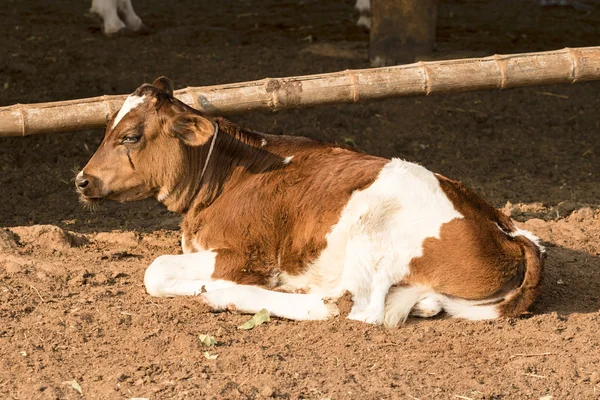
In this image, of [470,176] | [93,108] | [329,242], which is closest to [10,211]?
[93,108]

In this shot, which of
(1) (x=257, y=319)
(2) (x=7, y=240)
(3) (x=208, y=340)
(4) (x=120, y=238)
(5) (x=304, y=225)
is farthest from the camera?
(4) (x=120, y=238)

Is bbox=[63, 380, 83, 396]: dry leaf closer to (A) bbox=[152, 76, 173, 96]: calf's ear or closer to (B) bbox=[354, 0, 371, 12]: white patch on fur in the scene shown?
(A) bbox=[152, 76, 173, 96]: calf's ear

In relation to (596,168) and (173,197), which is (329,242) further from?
(596,168)

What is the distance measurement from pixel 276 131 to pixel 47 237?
3.44m

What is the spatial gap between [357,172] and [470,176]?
10.9 ft

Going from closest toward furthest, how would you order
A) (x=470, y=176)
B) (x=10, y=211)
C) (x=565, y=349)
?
1. (x=565, y=349)
2. (x=10, y=211)
3. (x=470, y=176)

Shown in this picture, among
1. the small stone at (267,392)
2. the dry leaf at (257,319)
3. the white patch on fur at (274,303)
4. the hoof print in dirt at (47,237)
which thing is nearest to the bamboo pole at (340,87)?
the hoof print in dirt at (47,237)

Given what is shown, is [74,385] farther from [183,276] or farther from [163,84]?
[163,84]

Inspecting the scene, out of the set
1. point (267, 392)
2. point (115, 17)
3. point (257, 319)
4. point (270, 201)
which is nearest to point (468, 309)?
point (257, 319)

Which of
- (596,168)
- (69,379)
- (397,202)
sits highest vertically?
(397,202)

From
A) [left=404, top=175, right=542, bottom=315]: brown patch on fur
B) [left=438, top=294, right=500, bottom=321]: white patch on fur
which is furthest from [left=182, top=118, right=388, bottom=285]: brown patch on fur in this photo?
[left=438, top=294, right=500, bottom=321]: white patch on fur

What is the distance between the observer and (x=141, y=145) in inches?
258

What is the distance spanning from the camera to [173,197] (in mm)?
6828

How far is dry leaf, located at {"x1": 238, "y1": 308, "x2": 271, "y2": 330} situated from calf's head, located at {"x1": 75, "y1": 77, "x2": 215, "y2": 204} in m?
1.24
